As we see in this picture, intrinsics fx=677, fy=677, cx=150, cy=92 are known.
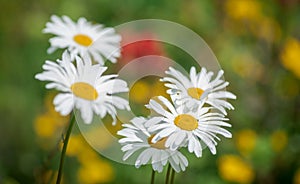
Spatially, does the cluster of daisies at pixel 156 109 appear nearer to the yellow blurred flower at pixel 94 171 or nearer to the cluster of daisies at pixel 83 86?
the cluster of daisies at pixel 83 86

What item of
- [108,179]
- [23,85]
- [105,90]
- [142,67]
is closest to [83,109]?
[105,90]

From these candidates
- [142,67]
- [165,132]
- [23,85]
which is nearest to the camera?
[165,132]

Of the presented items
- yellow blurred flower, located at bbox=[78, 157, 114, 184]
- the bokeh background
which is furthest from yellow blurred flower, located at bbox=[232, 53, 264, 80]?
yellow blurred flower, located at bbox=[78, 157, 114, 184]

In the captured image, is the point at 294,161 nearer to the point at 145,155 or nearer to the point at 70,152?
the point at 70,152

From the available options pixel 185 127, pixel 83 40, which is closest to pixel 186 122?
pixel 185 127

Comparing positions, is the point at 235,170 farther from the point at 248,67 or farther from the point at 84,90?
the point at 84,90
